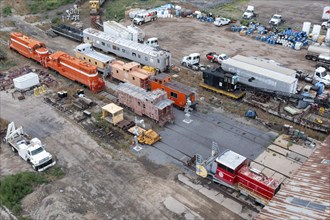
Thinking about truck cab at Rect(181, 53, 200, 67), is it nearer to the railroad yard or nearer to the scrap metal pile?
the railroad yard

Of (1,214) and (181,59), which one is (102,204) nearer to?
(1,214)

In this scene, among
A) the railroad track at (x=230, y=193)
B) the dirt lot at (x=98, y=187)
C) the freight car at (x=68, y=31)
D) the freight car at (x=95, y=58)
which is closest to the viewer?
the dirt lot at (x=98, y=187)

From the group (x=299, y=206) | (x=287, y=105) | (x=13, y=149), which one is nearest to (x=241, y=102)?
(x=287, y=105)

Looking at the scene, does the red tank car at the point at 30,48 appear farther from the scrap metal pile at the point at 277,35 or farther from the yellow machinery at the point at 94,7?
the scrap metal pile at the point at 277,35

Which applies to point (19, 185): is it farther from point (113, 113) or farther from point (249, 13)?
point (249, 13)

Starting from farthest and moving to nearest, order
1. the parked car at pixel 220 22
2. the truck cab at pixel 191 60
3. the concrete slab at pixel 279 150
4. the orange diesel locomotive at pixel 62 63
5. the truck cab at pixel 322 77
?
1. the parked car at pixel 220 22
2. the truck cab at pixel 191 60
3. the truck cab at pixel 322 77
4. the orange diesel locomotive at pixel 62 63
5. the concrete slab at pixel 279 150

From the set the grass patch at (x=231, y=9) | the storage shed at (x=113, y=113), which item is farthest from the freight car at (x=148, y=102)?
the grass patch at (x=231, y=9)
